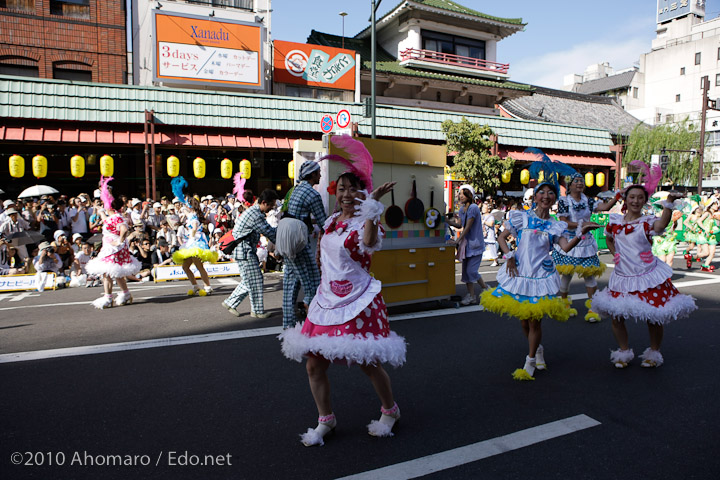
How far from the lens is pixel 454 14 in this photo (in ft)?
92.0

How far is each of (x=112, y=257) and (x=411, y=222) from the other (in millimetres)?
4735

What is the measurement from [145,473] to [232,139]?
1560 centimetres

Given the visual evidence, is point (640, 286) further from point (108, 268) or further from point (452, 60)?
point (452, 60)

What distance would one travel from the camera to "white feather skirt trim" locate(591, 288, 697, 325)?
4.66 metres

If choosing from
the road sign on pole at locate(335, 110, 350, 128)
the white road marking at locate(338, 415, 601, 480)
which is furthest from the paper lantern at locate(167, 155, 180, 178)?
the white road marking at locate(338, 415, 601, 480)

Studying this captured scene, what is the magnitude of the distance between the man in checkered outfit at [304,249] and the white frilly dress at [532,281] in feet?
7.06

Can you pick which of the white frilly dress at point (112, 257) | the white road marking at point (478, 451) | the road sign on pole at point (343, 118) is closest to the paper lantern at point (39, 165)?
the white frilly dress at point (112, 257)

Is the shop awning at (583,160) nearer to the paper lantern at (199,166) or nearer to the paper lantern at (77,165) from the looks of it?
the paper lantern at (199,166)

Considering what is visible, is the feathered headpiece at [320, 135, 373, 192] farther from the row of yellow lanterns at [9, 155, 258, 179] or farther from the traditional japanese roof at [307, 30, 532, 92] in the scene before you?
the traditional japanese roof at [307, 30, 532, 92]

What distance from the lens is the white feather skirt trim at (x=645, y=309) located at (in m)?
4.66

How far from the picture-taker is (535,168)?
5.24 m

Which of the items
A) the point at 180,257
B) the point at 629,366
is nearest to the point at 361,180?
the point at 629,366

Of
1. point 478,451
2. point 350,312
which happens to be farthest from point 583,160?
point 350,312

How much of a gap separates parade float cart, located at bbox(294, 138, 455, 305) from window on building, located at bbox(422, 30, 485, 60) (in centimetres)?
2351
